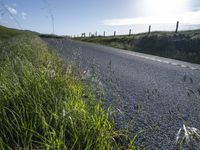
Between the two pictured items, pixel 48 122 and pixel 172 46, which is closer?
pixel 48 122

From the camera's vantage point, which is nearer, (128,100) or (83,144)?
(83,144)

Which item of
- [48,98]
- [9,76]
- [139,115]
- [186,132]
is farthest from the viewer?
[9,76]

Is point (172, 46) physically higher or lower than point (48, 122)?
lower

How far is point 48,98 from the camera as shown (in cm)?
218

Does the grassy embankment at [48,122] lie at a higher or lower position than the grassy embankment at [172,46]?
higher

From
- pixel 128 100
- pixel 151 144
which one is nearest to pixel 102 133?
pixel 151 144

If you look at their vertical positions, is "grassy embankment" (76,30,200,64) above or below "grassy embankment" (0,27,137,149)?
below

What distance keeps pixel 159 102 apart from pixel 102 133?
1.72 metres

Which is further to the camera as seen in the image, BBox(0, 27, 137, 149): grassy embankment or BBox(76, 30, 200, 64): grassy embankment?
BBox(76, 30, 200, 64): grassy embankment

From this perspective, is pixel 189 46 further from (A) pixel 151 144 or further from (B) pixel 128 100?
(A) pixel 151 144

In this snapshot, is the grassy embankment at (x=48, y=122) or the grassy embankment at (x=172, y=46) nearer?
the grassy embankment at (x=48, y=122)

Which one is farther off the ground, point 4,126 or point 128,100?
point 4,126

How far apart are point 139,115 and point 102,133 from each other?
956 millimetres

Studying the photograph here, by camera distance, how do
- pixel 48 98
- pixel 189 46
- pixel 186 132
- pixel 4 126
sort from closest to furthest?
pixel 186 132, pixel 4 126, pixel 48 98, pixel 189 46
